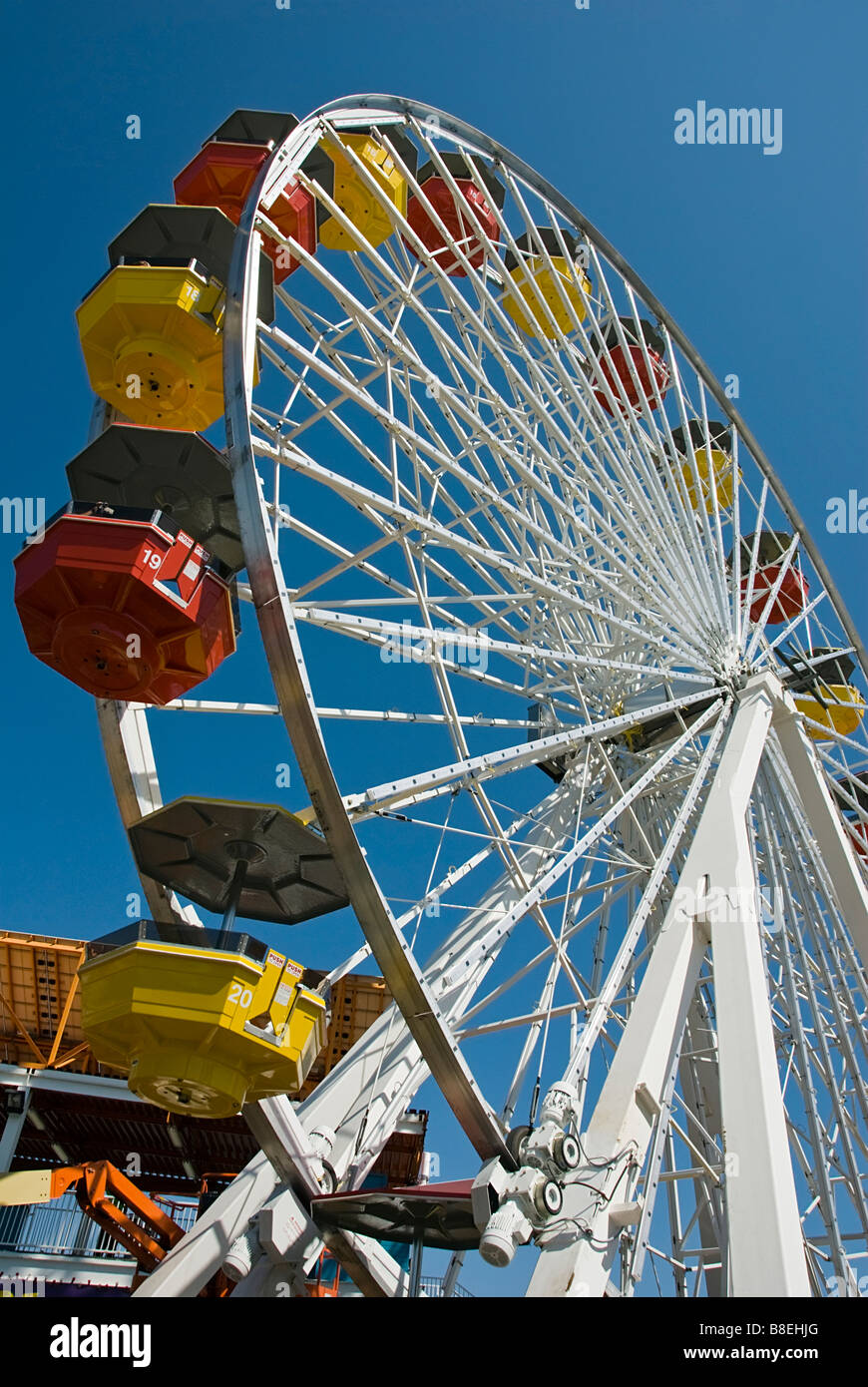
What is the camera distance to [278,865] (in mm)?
8234

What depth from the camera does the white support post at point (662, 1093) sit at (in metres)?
6.64

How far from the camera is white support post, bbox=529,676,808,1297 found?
6.64 m

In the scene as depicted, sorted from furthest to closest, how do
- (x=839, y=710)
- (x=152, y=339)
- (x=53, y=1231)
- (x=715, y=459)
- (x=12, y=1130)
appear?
1. (x=12, y=1130)
2. (x=53, y=1231)
3. (x=839, y=710)
4. (x=715, y=459)
5. (x=152, y=339)

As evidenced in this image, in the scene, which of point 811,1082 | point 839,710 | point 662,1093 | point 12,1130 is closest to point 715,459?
point 839,710

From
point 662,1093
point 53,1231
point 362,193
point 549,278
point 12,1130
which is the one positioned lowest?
point 662,1093

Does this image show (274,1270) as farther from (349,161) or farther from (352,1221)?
(349,161)

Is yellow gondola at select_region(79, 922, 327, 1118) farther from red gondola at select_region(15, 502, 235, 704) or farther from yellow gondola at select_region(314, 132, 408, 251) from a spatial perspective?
yellow gondola at select_region(314, 132, 408, 251)

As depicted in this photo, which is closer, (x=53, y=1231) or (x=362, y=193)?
(x=362, y=193)

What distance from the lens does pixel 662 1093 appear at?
7992 mm

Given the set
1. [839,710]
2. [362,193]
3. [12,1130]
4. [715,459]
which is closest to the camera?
[362,193]

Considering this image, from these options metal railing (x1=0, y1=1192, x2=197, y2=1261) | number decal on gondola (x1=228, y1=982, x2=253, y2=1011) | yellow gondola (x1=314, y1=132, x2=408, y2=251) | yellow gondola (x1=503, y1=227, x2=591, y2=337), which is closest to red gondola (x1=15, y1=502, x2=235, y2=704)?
number decal on gondola (x1=228, y1=982, x2=253, y2=1011)

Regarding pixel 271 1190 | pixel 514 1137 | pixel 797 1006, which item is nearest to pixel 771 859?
pixel 797 1006
